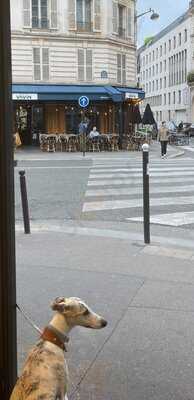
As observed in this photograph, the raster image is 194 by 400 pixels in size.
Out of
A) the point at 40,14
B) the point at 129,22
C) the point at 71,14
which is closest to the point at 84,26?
the point at 71,14

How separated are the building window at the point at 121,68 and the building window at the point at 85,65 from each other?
219cm

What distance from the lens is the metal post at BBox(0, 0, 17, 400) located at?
2877mm

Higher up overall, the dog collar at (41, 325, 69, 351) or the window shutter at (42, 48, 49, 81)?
the window shutter at (42, 48, 49, 81)

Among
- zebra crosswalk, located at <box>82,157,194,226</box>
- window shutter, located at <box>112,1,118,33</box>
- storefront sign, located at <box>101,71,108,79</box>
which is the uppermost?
window shutter, located at <box>112,1,118,33</box>

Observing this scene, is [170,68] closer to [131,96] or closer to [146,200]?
[131,96]

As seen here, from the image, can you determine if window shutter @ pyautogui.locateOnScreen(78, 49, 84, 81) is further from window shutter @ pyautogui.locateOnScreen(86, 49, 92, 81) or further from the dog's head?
the dog's head

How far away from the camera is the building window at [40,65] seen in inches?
1336

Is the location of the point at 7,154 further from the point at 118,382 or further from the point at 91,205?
the point at 91,205

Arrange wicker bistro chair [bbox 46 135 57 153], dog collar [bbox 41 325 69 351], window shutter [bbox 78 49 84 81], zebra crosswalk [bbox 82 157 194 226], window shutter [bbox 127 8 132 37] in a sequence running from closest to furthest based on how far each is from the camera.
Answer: dog collar [bbox 41 325 69 351], zebra crosswalk [bbox 82 157 194 226], wicker bistro chair [bbox 46 135 57 153], window shutter [bbox 78 49 84 81], window shutter [bbox 127 8 132 37]

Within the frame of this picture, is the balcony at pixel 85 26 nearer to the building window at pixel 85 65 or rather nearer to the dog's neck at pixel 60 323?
the building window at pixel 85 65

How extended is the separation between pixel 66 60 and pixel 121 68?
12.3ft

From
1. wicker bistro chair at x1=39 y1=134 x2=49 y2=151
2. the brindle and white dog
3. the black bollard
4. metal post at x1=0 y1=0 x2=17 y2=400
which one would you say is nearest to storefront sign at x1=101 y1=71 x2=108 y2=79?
wicker bistro chair at x1=39 y1=134 x2=49 y2=151

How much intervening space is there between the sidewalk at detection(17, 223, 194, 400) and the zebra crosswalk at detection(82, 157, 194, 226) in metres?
2.42

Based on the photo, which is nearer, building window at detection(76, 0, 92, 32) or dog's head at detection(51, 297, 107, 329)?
dog's head at detection(51, 297, 107, 329)
